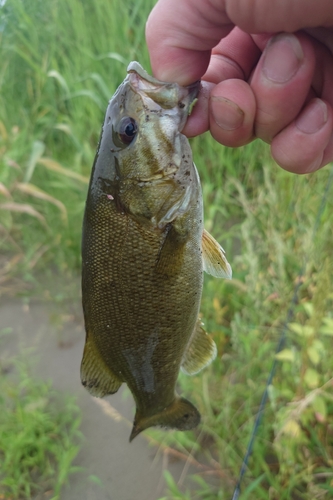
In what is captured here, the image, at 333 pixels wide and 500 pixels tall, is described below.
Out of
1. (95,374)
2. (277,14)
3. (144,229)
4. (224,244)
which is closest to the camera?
(277,14)

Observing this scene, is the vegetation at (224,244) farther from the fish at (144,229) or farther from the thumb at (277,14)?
the thumb at (277,14)

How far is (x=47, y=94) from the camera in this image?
2701 millimetres

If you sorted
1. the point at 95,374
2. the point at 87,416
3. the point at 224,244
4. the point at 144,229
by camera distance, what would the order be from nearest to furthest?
1. the point at 144,229
2. the point at 95,374
3. the point at 87,416
4. the point at 224,244

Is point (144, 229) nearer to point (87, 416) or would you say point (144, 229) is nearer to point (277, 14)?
point (277, 14)

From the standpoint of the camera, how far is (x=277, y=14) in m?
0.88

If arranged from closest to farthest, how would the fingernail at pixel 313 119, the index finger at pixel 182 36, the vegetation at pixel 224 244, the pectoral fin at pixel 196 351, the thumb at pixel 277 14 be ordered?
1. the thumb at pixel 277 14
2. the index finger at pixel 182 36
3. the fingernail at pixel 313 119
4. the pectoral fin at pixel 196 351
5. the vegetation at pixel 224 244

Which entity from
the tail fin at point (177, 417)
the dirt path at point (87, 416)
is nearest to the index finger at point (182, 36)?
the tail fin at point (177, 417)

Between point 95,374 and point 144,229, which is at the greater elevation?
point 144,229

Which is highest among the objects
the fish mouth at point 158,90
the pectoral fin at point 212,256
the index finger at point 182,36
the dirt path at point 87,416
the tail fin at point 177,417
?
the index finger at point 182,36

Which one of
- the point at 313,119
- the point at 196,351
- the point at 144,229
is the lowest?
the point at 196,351

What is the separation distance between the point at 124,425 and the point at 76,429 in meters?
0.26

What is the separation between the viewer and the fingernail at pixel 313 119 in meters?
1.08

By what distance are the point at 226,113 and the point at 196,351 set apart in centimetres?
72

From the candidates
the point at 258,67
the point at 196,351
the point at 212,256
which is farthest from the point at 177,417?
the point at 258,67
